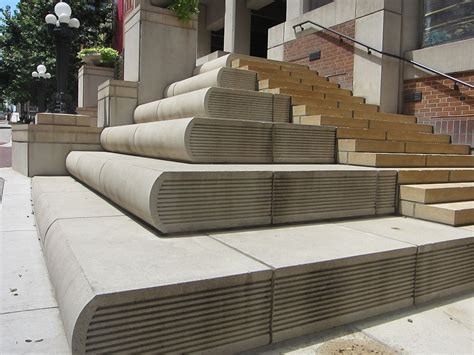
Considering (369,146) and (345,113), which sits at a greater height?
(345,113)

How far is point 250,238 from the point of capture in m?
3.16

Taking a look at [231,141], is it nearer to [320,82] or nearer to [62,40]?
[320,82]

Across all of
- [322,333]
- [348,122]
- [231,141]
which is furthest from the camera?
[348,122]

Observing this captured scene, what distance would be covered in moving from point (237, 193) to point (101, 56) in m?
12.1

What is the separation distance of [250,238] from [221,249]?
0.41m

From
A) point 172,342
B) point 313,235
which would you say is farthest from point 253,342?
point 313,235

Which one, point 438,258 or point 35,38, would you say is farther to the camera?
point 35,38

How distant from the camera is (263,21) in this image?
18375mm

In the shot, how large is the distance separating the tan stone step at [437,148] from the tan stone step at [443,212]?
1507 mm

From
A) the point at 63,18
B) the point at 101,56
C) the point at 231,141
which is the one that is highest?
the point at 63,18

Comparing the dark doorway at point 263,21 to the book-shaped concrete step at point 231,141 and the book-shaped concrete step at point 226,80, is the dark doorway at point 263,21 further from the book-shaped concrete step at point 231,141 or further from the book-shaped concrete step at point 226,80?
the book-shaped concrete step at point 231,141

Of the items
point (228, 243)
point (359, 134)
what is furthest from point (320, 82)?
point (228, 243)

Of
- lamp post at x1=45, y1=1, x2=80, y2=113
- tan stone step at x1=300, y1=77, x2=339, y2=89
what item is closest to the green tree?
lamp post at x1=45, y1=1, x2=80, y2=113

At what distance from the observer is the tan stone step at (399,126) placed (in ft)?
21.0
